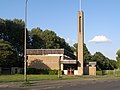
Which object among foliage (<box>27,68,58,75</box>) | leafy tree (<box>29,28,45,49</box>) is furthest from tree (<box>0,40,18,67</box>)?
leafy tree (<box>29,28,45,49</box>)

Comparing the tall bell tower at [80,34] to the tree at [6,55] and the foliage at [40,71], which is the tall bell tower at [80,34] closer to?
the foliage at [40,71]

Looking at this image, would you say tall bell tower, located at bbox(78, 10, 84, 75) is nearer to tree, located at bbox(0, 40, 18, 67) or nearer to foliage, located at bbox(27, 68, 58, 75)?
foliage, located at bbox(27, 68, 58, 75)

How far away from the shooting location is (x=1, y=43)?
8594 centimetres

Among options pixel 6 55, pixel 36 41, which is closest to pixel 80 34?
pixel 6 55

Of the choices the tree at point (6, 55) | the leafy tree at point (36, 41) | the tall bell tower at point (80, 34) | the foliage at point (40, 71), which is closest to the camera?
the tree at point (6, 55)

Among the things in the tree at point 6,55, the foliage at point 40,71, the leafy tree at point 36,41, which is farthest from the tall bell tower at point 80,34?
the leafy tree at point 36,41

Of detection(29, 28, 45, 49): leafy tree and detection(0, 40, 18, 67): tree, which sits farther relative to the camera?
detection(29, 28, 45, 49): leafy tree

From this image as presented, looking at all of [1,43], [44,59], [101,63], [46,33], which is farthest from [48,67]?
[101,63]

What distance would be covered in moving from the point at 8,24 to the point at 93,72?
34.1m

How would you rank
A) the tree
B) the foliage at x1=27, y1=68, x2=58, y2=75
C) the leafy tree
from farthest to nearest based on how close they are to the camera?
the leafy tree < the foliage at x1=27, y1=68, x2=58, y2=75 < the tree

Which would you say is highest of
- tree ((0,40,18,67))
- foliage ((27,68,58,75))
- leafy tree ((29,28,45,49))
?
leafy tree ((29,28,45,49))

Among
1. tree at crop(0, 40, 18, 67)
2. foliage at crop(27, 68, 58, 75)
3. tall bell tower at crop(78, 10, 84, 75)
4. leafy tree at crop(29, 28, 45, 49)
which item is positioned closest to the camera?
tree at crop(0, 40, 18, 67)

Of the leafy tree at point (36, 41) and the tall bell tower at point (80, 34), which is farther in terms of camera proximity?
the leafy tree at point (36, 41)

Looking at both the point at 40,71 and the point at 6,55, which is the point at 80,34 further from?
the point at 6,55
